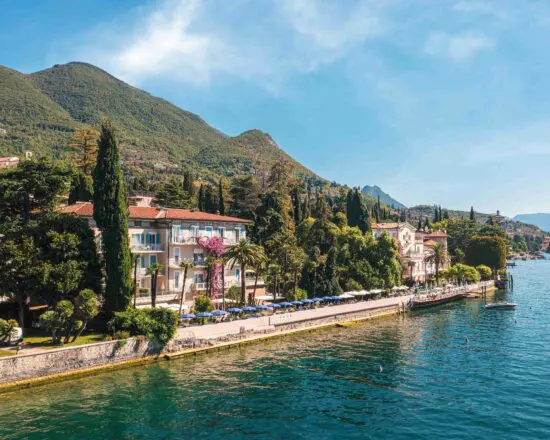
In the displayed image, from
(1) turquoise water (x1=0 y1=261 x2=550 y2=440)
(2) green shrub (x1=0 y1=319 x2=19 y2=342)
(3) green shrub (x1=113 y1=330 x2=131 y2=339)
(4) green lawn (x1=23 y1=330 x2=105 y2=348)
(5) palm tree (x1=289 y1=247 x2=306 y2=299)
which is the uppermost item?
(5) palm tree (x1=289 y1=247 x2=306 y2=299)

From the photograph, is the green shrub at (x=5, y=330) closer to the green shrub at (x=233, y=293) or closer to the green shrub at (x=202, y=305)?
the green shrub at (x=202, y=305)

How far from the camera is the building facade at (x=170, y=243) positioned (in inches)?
2221

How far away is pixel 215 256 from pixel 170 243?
6.55m

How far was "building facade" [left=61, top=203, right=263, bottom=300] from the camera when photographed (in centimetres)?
5641

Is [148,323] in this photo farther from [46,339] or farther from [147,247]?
[147,247]

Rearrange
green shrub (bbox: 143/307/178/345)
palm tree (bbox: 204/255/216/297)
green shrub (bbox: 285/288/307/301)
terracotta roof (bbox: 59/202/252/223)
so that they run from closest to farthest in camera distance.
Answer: green shrub (bbox: 143/307/178/345)
terracotta roof (bbox: 59/202/252/223)
palm tree (bbox: 204/255/216/297)
green shrub (bbox: 285/288/307/301)

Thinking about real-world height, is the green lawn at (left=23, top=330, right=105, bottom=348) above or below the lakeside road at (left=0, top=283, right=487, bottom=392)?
above

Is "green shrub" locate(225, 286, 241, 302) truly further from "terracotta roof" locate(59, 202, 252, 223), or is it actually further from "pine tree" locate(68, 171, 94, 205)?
"pine tree" locate(68, 171, 94, 205)

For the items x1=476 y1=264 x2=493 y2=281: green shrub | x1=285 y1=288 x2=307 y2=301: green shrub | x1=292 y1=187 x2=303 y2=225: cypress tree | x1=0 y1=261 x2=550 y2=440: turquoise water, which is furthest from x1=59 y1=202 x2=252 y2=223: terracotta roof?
x1=476 y1=264 x2=493 y2=281: green shrub

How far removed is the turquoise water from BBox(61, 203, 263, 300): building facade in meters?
14.8

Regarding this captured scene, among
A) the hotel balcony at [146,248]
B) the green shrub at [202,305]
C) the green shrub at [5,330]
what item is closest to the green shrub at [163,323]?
the green shrub at [202,305]

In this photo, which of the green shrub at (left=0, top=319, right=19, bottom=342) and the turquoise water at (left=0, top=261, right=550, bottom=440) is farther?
the green shrub at (left=0, top=319, right=19, bottom=342)

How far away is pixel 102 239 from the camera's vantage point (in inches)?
1791

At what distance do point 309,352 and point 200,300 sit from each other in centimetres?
1490
